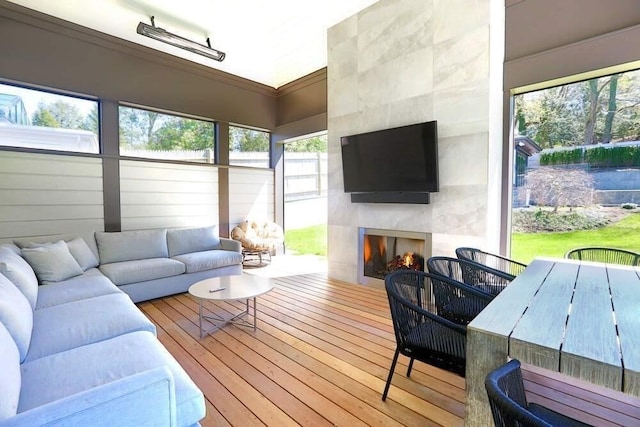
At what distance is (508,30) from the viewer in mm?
3172

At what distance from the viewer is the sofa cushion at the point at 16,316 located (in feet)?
5.01

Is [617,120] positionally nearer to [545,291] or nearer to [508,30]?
[508,30]

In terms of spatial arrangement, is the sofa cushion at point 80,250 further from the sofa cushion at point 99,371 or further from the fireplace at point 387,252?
the fireplace at point 387,252

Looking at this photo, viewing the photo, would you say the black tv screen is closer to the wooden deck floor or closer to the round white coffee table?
the wooden deck floor

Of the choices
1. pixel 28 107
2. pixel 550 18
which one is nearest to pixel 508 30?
pixel 550 18

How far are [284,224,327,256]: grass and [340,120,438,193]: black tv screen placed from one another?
2555mm

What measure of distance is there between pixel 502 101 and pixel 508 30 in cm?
72

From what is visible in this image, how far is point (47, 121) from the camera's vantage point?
3.78 metres

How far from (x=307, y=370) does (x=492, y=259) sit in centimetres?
191

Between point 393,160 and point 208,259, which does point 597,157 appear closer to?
point 393,160

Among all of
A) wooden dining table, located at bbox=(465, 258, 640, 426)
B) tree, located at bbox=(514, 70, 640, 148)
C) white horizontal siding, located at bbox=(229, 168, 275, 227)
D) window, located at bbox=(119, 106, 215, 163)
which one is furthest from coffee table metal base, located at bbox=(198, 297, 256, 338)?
tree, located at bbox=(514, 70, 640, 148)

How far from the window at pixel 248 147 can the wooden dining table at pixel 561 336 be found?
5070 millimetres

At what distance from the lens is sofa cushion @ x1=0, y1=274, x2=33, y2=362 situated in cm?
153

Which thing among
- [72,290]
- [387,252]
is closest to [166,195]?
[72,290]
